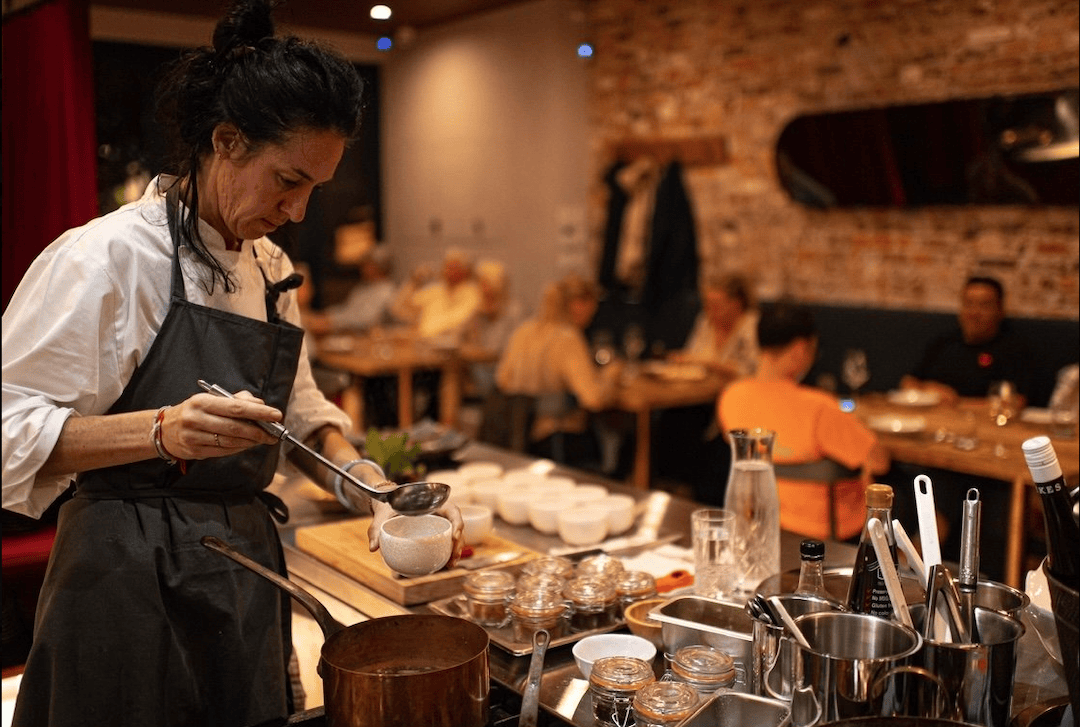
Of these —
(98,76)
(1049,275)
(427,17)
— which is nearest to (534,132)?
(427,17)

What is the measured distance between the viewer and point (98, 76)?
2.18 meters

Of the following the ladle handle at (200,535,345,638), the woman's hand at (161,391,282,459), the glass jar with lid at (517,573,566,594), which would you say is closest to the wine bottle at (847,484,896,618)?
the glass jar with lid at (517,573,566,594)

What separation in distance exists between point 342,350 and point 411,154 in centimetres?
325

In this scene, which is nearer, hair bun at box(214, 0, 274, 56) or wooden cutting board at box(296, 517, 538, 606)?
hair bun at box(214, 0, 274, 56)

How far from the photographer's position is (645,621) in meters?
1.65

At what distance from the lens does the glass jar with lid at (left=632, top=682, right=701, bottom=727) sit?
51.4 inches

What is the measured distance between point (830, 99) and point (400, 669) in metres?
5.11

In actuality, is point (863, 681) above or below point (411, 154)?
below

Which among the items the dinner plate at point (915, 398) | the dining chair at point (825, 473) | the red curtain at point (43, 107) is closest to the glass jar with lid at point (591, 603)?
the red curtain at point (43, 107)

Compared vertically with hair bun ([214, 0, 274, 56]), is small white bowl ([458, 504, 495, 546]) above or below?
below

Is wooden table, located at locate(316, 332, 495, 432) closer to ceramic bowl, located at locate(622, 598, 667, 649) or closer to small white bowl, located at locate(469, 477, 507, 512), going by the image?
small white bowl, located at locate(469, 477, 507, 512)

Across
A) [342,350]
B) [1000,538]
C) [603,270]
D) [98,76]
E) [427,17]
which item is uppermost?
[427,17]

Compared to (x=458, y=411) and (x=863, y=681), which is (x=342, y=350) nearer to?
(x=458, y=411)

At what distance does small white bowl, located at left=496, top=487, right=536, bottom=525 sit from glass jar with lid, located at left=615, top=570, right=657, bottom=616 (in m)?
0.56
